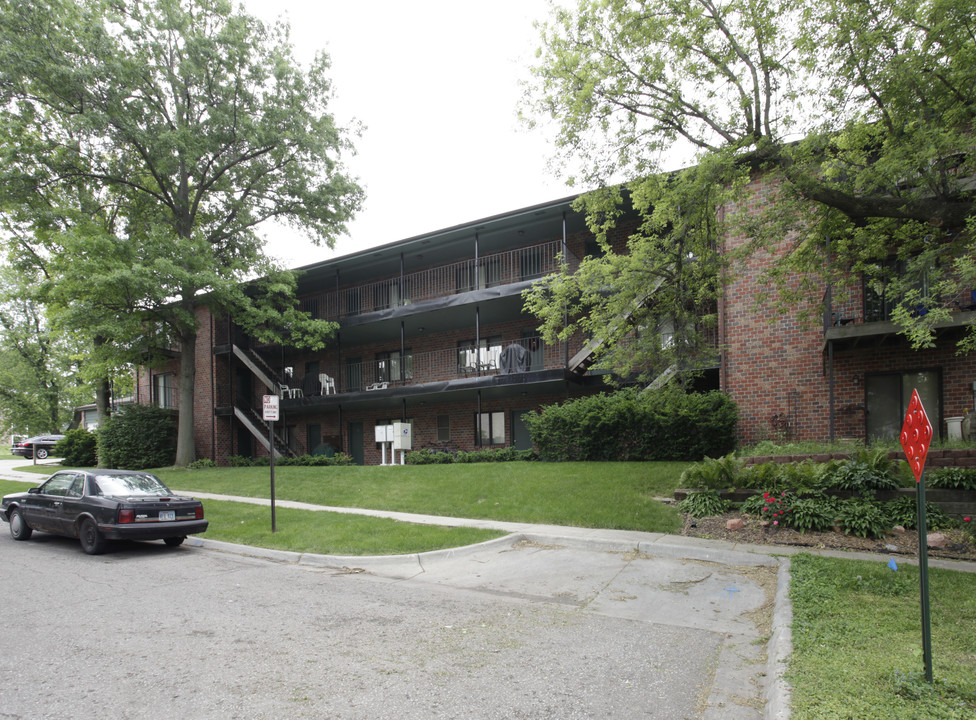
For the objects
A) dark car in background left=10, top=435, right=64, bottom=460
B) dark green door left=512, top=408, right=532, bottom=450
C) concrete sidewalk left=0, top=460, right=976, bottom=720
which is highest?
dark green door left=512, top=408, right=532, bottom=450

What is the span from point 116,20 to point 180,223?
23.0ft

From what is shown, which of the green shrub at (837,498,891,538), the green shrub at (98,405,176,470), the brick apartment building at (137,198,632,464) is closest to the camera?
the green shrub at (837,498,891,538)

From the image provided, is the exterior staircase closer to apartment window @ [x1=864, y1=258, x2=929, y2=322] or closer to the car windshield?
the car windshield

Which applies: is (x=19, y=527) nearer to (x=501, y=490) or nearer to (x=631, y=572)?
(x=501, y=490)

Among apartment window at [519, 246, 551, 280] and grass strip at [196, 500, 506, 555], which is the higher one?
apartment window at [519, 246, 551, 280]

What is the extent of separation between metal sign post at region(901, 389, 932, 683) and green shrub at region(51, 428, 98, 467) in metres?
31.4

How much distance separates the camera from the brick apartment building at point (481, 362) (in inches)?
564

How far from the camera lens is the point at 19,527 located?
10633 millimetres

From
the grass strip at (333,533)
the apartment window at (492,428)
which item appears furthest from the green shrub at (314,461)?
the grass strip at (333,533)

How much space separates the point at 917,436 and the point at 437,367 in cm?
2003

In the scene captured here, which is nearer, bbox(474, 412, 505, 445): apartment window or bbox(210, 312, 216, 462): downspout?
bbox(474, 412, 505, 445): apartment window

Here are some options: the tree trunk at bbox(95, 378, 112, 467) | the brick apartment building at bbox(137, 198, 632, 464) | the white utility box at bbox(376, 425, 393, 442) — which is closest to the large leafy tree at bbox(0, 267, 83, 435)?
the tree trunk at bbox(95, 378, 112, 467)

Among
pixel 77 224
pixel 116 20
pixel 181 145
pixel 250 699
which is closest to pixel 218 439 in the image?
pixel 77 224

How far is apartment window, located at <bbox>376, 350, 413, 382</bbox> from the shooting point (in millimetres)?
24297
